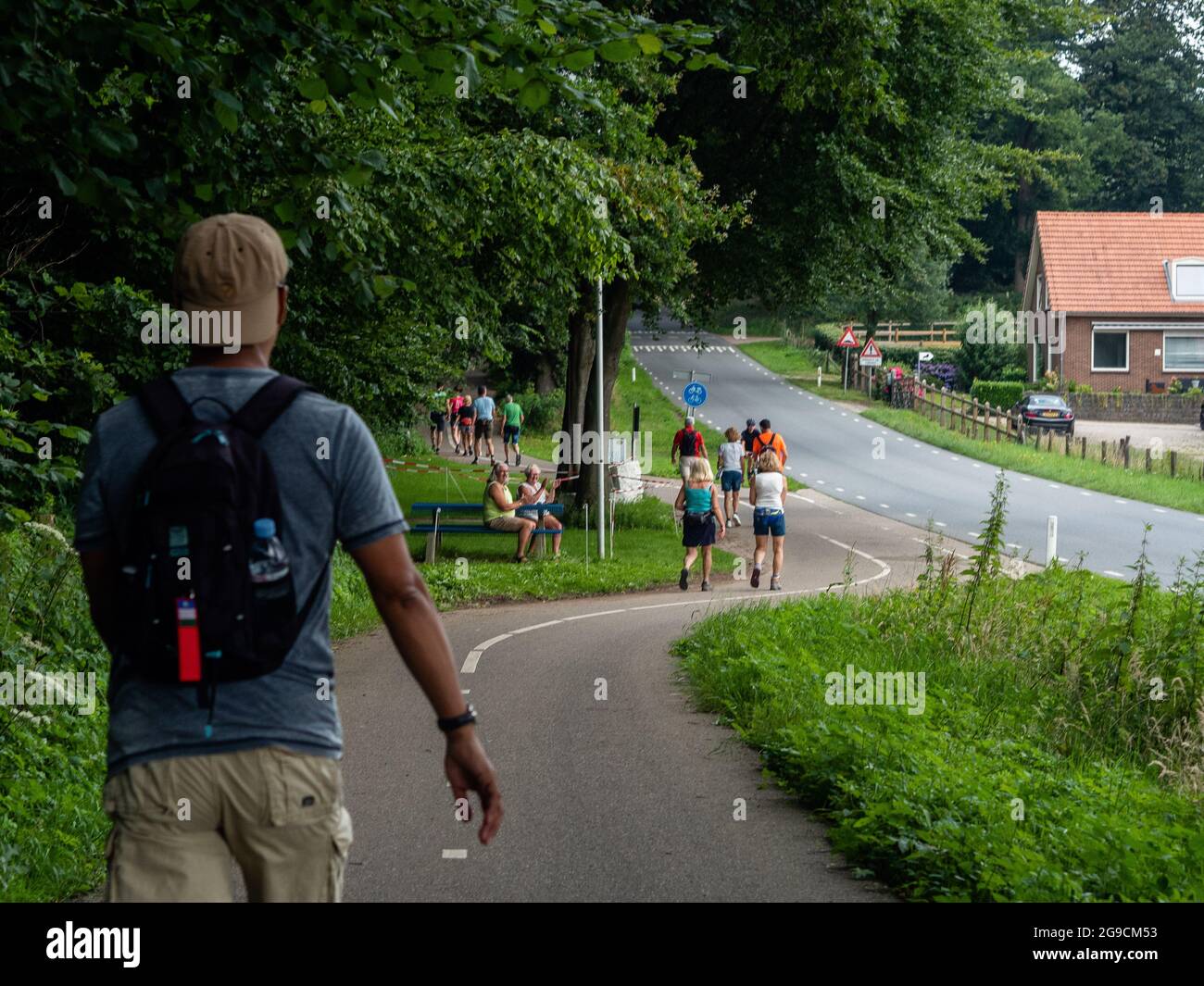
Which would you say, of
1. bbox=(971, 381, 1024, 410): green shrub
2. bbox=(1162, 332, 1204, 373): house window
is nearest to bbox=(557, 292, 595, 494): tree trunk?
bbox=(971, 381, 1024, 410): green shrub

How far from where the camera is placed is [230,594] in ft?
10.2

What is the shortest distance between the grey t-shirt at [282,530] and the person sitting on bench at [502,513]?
65.6 ft

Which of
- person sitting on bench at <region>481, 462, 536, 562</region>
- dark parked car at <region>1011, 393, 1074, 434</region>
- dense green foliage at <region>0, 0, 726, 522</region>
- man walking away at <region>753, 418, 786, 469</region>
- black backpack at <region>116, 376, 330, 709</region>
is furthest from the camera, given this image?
dark parked car at <region>1011, 393, 1074, 434</region>

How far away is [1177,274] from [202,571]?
225 feet

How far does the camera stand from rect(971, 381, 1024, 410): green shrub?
208ft

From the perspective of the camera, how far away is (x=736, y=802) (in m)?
8.33

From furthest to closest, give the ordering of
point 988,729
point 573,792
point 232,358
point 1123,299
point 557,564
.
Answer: point 1123,299 < point 557,564 < point 988,729 < point 573,792 < point 232,358

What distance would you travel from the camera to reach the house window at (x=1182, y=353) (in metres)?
65.5

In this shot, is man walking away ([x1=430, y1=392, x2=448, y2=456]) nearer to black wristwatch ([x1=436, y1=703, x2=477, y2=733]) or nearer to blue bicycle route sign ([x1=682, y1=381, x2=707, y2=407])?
blue bicycle route sign ([x1=682, y1=381, x2=707, y2=407])

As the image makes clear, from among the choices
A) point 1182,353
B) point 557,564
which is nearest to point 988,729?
point 557,564

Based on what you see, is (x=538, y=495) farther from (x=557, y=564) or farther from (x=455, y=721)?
(x=455, y=721)

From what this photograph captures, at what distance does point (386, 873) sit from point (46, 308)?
6.57 meters

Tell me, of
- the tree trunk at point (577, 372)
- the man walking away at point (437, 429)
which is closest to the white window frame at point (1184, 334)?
the man walking away at point (437, 429)
